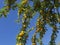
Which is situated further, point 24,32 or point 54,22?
point 54,22

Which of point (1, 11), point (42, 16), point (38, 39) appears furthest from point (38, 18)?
point (1, 11)

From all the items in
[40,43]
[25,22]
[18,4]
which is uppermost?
[18,4]

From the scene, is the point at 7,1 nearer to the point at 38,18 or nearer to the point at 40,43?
the point at 38,18

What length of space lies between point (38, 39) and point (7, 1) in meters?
1.34

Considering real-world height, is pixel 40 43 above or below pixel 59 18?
below

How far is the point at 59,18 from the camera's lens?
7.48 m

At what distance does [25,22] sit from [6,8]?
2.16 ft

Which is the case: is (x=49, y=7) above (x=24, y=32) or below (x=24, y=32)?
above

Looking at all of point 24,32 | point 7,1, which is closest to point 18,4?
point 7,1

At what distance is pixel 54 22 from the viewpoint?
7.60 meters

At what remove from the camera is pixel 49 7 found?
7371mm

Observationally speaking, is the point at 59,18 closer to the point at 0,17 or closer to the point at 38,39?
the point at 38,39

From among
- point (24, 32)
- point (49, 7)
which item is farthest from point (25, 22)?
point (49, 7)

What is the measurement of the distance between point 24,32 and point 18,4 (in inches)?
32.2
